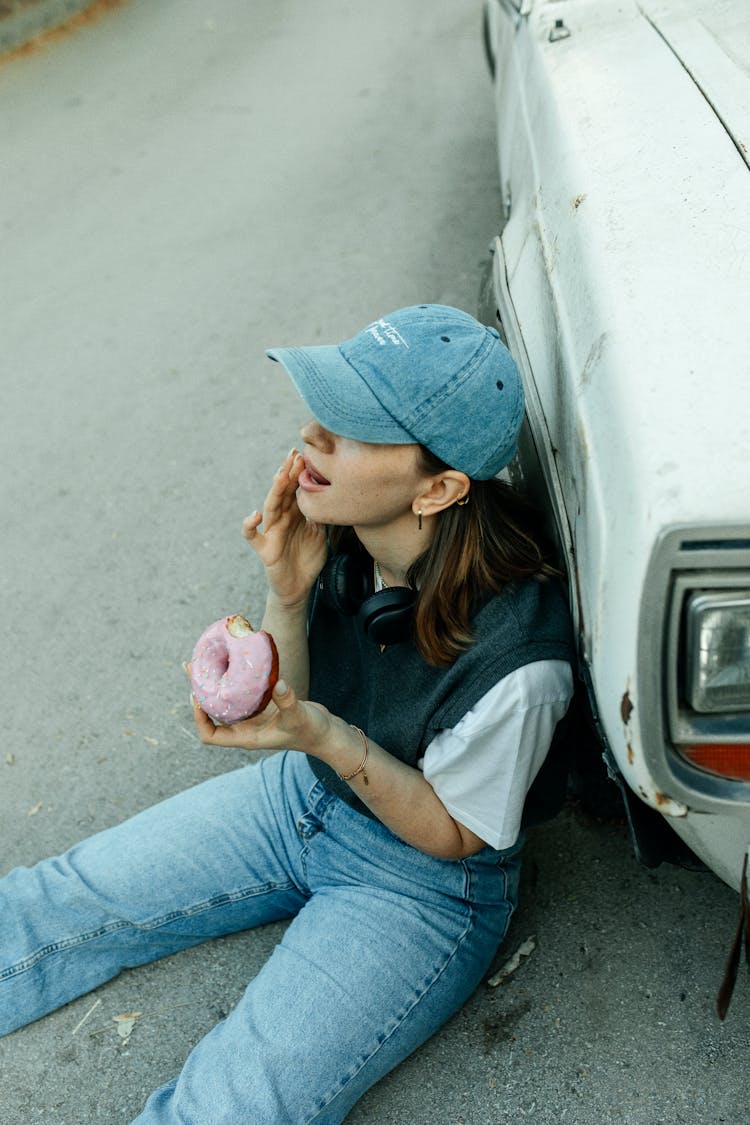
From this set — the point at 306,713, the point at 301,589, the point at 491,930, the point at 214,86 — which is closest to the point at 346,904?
the point at 491,930

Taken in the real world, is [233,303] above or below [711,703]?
below

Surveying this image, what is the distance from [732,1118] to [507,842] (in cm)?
69

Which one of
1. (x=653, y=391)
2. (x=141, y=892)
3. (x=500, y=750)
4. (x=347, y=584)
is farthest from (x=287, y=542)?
(x=653, y=391)

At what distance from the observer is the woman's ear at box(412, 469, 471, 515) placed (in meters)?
1.91

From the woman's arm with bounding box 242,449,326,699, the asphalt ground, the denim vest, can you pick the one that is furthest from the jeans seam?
the woman's arm with bounding box 242,449,326,699

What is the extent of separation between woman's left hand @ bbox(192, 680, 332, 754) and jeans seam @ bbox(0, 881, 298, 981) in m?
0.59

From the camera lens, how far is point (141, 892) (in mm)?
2381

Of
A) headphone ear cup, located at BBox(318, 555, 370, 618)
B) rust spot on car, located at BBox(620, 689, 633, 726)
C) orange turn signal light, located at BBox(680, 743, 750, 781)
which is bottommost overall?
headphone ear cup, located at BBox(318, 555, 370, 618)

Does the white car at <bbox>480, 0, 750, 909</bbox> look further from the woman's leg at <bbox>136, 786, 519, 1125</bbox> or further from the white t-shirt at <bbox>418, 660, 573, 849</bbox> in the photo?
the woman's leg at <bbox>136, 786, 519, 1125</bbox>

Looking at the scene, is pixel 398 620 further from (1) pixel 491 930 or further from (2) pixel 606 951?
(2) pixel 606 951

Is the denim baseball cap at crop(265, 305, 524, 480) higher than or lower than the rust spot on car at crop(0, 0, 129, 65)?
higher

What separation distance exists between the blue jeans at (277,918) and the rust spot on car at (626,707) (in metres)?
0.73

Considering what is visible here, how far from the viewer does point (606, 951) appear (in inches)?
95.1

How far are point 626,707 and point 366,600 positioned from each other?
0.68 m
